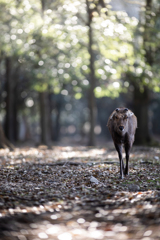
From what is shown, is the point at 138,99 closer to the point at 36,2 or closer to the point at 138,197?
the point at 36,2

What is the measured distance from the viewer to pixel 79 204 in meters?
6.55

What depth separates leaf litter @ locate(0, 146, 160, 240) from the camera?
5121 mm

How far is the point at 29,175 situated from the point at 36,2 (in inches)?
552

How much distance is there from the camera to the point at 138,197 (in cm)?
691

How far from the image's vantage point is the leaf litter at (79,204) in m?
5.12

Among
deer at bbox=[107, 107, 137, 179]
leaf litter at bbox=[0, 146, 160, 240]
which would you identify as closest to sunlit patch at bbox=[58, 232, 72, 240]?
leaf litter at bbox=[0, 146, 160, 240]

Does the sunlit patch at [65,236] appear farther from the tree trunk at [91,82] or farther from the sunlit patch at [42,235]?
the tree trunk at [91,82]

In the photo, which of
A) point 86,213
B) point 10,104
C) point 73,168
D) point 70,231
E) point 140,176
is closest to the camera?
point 70,231

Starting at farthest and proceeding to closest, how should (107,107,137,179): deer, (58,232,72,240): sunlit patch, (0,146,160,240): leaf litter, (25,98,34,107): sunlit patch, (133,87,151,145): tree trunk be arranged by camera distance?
(25,98,34,107): sunlit patch, (133,87,151,145): tree trunk, (107,107,137,179): deer, (0,146,160,240): leaf litter, (58,232,72,240): sunlit patch

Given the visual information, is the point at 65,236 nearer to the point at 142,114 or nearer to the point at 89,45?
the point at 89,45

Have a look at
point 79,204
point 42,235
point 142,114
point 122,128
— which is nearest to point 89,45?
point 142,114

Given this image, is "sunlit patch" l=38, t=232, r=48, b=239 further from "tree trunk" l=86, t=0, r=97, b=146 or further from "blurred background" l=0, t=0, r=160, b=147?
"tree trunk" l=86, t=0, r=97, b=146

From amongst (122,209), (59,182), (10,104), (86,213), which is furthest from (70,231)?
(10,104)

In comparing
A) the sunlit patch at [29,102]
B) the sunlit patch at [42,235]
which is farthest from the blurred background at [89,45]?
the sunlit patch at [42,235]
